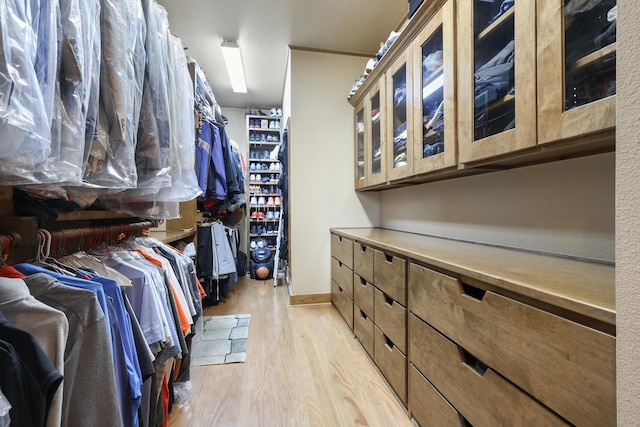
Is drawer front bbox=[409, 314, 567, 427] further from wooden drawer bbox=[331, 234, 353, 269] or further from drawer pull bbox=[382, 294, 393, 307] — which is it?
wooden drawer bbox=[331, 234, 353, 269]

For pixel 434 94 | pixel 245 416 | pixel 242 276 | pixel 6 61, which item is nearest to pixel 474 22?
pixel 434 94

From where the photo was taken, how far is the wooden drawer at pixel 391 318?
126cm

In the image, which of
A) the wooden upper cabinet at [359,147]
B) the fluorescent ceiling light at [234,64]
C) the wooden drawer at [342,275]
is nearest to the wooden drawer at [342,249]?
the wooden drawer at [342,275]

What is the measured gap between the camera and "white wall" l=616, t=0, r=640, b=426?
1.40ft

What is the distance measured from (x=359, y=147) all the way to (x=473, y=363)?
207 cm

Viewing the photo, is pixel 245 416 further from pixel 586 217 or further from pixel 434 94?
pixel 434 94

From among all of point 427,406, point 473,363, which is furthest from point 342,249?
point 473,363

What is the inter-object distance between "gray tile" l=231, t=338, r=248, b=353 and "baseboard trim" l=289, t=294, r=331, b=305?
2.41 feet

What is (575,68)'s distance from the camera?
79 centimetres

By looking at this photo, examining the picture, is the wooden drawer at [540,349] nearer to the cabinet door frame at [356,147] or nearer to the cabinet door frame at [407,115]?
the cabinet door frame at [407,115]

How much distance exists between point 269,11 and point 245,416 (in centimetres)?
275

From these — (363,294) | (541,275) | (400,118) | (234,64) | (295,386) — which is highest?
(234,64)

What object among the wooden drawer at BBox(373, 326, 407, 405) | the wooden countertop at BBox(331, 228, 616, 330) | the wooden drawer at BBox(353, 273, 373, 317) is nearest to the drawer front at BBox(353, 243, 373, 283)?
the wooden drawer at BBox(353, 273, 373, 317)

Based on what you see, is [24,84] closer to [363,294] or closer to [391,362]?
[391,362]
